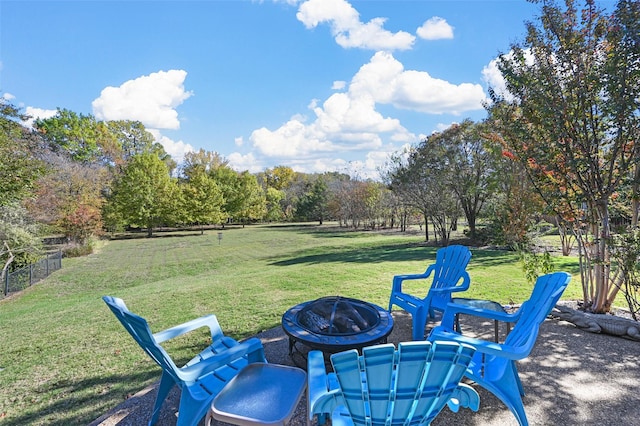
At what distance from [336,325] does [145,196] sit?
28741 millimetres

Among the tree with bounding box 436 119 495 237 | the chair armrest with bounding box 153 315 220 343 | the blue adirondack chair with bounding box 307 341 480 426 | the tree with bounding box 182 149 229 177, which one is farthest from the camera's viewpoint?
the tree with bounding box 182 149 229 177

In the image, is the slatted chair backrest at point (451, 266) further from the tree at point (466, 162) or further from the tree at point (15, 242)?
the tree at point (15, 242)

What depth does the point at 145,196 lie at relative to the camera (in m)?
27.3

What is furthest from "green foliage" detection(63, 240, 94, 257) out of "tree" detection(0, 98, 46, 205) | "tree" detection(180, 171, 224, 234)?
"tree" detection(0, 98, 46, 205)

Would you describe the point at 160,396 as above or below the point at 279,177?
below

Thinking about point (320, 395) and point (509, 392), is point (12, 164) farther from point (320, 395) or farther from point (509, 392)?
point (509, 392)

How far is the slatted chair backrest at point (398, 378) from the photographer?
1.29m

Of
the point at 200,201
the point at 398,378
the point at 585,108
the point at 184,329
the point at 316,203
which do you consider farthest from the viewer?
the point at 316,203

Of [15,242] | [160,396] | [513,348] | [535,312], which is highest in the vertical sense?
[535,312]

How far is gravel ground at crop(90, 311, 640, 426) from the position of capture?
2.23 metres

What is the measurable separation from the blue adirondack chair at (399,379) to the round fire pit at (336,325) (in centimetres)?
115

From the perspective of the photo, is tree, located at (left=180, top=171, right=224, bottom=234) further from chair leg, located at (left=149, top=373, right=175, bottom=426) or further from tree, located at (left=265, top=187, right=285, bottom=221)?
chair leg, located at (left=149, top=373, right=175, bottom=426)

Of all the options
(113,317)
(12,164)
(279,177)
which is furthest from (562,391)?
(279,177)

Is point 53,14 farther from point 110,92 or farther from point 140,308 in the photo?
point 110,92
